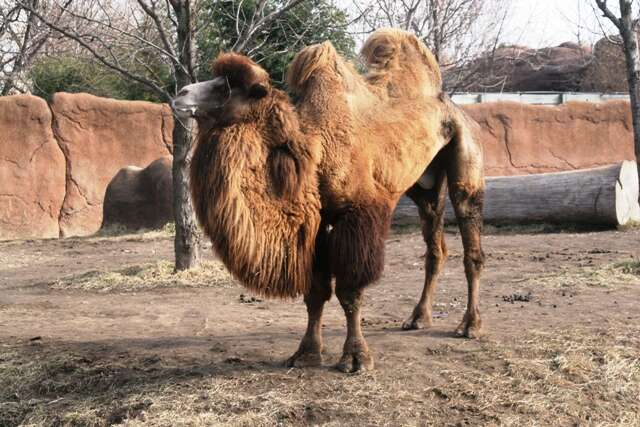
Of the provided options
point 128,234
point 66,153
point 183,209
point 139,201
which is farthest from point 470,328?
point 66,153

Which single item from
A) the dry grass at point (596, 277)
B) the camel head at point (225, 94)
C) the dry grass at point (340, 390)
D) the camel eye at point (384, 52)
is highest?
the camel eye at point (384, 52)

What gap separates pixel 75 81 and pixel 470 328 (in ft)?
59.0

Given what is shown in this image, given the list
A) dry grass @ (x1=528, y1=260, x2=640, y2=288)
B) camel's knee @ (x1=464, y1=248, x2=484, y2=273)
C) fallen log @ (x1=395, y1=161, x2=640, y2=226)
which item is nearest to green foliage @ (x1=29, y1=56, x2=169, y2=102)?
fallen log @ (x1=395, y1=161, x2=640, y2=226)

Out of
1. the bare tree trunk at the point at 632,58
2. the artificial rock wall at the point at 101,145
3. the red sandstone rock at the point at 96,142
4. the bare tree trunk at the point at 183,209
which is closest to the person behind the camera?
the bare tree trunk at the point at 183,209

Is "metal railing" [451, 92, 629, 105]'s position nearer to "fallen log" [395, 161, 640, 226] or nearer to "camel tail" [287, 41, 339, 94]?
"fallen log" [395, 161, 640, 226]

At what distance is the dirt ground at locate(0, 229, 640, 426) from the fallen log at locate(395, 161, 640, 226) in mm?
3567

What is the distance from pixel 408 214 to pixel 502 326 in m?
7.76

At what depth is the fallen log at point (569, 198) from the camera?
11797 mm

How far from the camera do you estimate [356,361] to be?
14.8 feet

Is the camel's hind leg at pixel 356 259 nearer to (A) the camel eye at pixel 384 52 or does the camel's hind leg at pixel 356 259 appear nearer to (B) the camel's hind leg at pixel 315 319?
(B) the camel's hind leg at pixel 315 319

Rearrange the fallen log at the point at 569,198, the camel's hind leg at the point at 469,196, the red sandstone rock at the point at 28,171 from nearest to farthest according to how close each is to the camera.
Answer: the camel's hind leg at the point at 469,196, the fallen log at the point at 569,198, the red sandstone rock at the point at 28,171

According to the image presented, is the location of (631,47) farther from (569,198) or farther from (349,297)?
(349,297)

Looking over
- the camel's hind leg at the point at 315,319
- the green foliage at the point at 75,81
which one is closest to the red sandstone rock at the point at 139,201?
the green foliage at the point at 75,81

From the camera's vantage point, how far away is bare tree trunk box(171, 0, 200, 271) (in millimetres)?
8453
